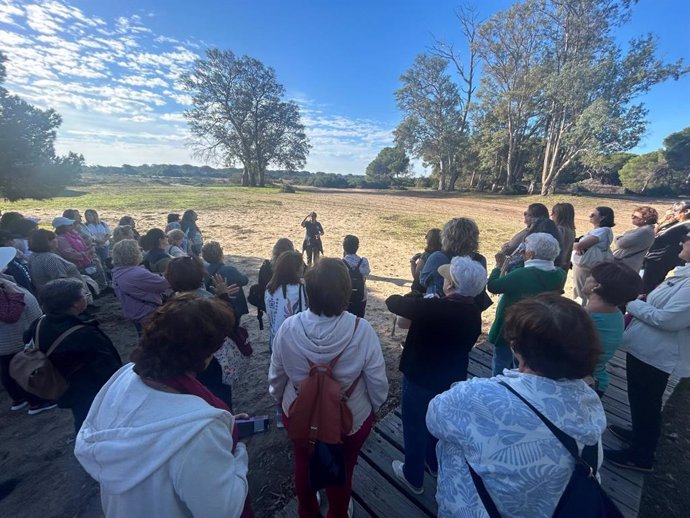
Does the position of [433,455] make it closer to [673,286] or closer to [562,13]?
[673,286]

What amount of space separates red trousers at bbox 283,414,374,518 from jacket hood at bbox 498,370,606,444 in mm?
1198

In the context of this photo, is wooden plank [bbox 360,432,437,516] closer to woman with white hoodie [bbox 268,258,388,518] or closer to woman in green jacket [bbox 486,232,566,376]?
woman with white hoodie [bbox 268,258,388,518]

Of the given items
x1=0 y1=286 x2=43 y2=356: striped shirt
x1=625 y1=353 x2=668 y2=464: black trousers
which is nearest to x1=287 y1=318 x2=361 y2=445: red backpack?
x1=625 y1=353 x2=668 y2=464: black trousers

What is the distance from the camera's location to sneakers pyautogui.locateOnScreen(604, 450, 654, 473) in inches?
101

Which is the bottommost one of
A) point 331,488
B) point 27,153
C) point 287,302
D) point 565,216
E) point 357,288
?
point 331,488

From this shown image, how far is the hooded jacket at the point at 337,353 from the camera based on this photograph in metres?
1.84

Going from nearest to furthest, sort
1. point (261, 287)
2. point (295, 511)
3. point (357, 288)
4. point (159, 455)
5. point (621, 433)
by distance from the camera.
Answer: point (159, 455) < point (295, 511) < point (621, 433) < point (261, 287) < point (357, 288)

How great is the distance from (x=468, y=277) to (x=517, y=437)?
3.27 feet

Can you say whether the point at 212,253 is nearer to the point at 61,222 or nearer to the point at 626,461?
the point at 61,222

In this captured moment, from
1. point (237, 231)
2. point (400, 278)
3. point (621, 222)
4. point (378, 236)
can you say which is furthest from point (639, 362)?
point (621, 222)

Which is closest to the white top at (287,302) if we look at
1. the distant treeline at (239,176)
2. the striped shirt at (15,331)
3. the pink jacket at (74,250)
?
the striped shirt at (15,331)

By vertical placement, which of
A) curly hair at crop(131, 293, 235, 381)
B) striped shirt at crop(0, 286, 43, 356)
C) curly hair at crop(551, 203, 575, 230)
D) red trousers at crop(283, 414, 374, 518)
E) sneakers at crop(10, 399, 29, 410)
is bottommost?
sneakers at crop(10, 399, 29, 410)

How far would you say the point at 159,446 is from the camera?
1067mm

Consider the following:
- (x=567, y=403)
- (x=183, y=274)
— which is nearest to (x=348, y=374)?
(x=567, y=403)
